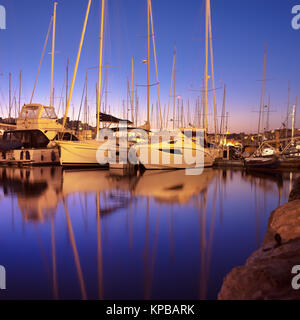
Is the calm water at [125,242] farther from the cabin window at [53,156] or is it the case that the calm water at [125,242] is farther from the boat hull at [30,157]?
the cabin window at [53,156]

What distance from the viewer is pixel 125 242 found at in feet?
17.5

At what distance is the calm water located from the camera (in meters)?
3.55

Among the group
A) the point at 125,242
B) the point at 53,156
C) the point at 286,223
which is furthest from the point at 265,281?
the point at 53,156

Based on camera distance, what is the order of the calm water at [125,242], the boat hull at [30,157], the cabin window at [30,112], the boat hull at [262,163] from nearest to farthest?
the calm water at [125,242] → the boat hull at [262,163] → the boat hull at [30,157] → the cabin window at [30,112]

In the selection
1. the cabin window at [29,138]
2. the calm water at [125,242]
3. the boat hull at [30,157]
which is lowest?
the calm water at [125,242]

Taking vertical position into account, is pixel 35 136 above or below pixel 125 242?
above

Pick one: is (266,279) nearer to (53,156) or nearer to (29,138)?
(53,156)

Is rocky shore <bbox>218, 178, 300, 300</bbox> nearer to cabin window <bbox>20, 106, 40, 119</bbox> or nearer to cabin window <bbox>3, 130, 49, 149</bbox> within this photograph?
cabin window <bbox>3, 130, 49, 149</bbox>

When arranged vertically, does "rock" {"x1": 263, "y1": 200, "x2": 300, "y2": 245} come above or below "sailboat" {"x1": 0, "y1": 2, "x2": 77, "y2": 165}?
below

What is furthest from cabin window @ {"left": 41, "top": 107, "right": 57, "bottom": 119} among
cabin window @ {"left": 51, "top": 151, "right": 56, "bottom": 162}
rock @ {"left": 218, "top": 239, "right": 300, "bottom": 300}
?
rock @ {"left": 218, "top": 239, "right": 300, "bottom": 300}

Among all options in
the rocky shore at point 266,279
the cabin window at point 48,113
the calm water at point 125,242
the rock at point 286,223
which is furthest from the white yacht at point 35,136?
the rocky shore at point 266,279

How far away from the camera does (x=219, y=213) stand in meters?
7.88

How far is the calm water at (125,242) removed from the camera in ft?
11.6
